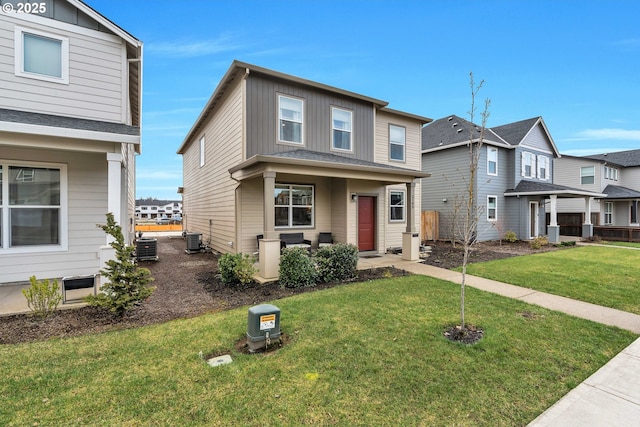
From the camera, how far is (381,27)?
14.8 metres

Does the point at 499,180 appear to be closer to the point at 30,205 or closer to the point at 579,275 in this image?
the point at 579,275

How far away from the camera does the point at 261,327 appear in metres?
3.68

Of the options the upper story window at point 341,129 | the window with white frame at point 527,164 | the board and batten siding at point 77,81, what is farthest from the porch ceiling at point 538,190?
the board and batten siding at point 77,81

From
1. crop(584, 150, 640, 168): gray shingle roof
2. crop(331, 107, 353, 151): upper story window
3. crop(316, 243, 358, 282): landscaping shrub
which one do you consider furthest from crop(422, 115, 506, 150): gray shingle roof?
crop(584, 150, 640, 168): gray shingle roof

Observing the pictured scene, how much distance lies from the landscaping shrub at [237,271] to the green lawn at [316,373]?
6.22 ft

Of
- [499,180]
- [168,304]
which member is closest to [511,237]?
[499,180]

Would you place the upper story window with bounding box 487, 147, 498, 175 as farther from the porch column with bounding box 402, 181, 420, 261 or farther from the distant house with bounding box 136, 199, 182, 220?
the distant house with bounding box 136, 199, 182, 220

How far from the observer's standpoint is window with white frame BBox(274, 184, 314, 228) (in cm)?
1002

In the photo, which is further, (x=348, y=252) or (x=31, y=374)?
(x=348, y=252)

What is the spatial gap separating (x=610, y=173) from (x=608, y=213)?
3.54 m

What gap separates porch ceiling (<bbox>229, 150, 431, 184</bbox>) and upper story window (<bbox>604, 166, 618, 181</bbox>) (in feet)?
79.8

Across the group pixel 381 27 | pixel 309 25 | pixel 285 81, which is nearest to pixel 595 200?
pixel 381 27

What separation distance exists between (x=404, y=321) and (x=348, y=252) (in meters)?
3.24

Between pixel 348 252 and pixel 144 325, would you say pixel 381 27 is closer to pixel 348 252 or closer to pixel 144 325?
pixel 348 252
